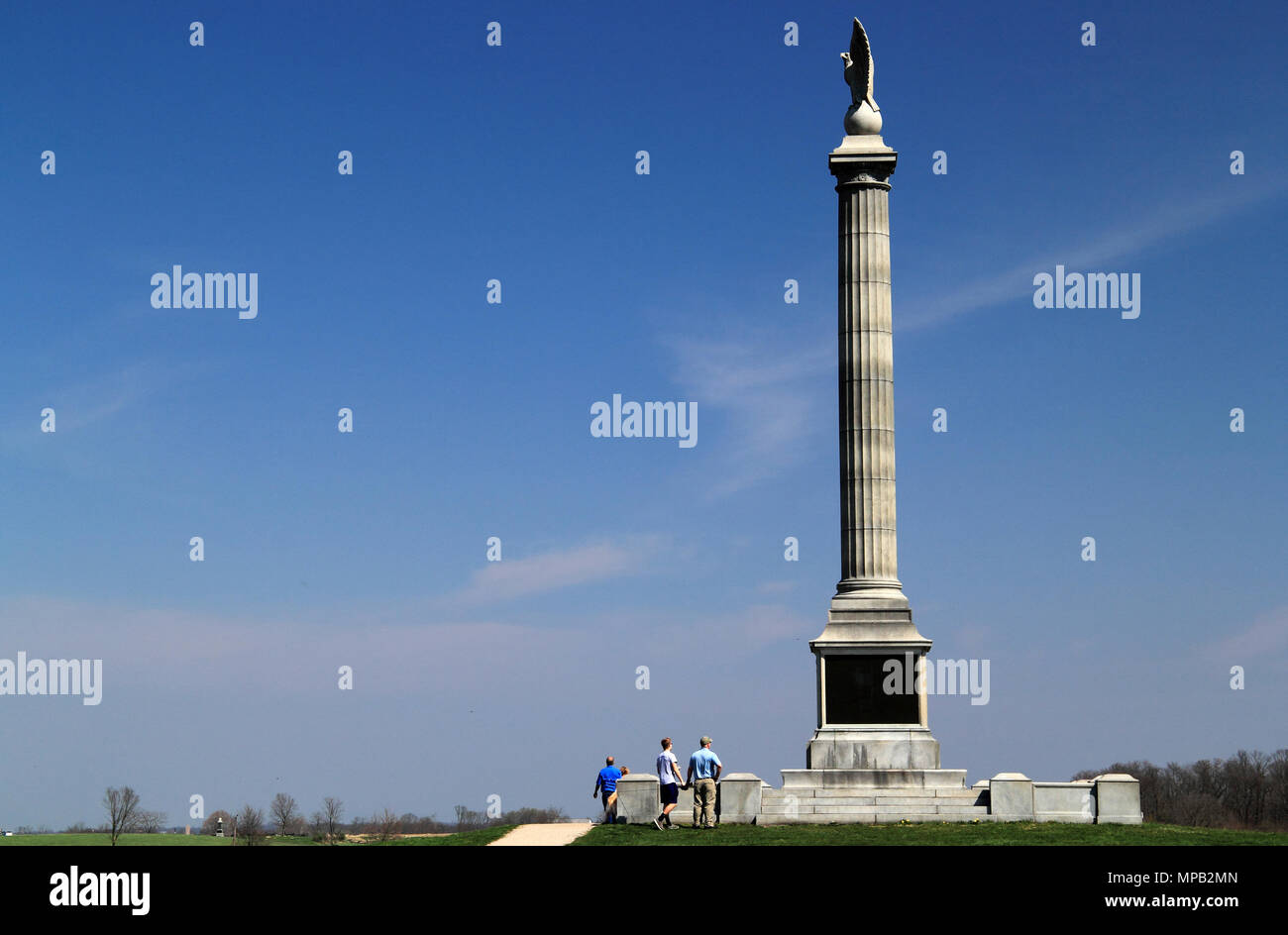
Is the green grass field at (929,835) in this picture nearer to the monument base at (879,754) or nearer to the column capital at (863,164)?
the monument base at (879,754)

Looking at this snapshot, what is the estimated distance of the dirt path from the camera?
95.4ft

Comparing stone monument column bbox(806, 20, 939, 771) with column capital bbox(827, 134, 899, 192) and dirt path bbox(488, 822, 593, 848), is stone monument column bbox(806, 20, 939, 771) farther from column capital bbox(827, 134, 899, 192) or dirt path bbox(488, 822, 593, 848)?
dirt path bbox(488, 822, 593, 848)

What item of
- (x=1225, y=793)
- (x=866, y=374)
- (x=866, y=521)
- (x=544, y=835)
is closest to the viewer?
(x=544, y=835)

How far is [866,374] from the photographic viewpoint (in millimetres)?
37562

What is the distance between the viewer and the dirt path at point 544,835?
29092 mm

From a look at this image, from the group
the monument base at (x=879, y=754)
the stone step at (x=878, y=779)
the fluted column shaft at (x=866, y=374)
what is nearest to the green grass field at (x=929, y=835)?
the stone step at (x=878, y=779)

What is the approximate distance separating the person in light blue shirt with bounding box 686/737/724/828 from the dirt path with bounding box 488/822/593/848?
2417 mm

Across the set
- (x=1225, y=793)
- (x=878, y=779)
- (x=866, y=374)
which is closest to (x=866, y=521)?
(x=866, y=374)

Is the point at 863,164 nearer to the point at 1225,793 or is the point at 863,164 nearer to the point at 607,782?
the point at 607,782

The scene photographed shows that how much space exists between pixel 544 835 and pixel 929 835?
7.80 m
